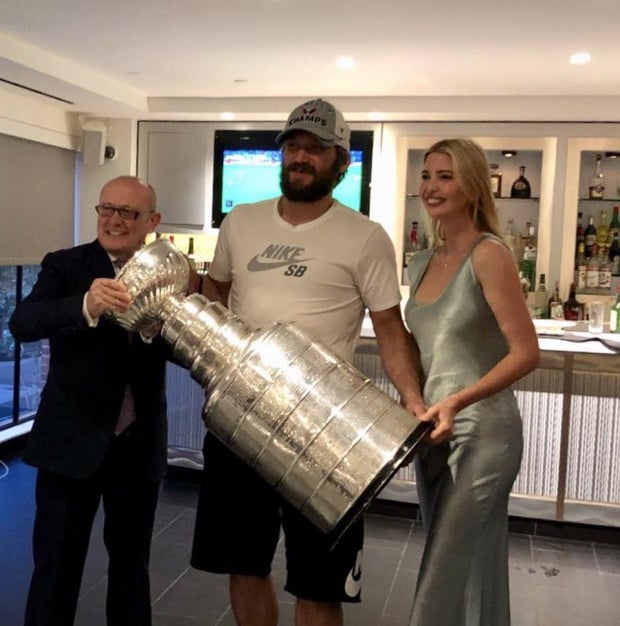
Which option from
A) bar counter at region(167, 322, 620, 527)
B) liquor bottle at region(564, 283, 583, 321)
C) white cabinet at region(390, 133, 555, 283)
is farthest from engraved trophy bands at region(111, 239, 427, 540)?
liquor bottle at region(564, 283, 583, 321)

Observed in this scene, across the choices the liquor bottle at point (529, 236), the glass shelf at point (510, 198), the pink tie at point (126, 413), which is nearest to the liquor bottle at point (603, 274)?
the liquor bottle at point (529, 236)

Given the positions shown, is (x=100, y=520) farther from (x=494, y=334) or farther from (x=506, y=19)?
(x=506, y=19)

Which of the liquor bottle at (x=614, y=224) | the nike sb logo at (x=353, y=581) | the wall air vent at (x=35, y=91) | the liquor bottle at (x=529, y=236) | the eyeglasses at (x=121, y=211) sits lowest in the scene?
the nike sb logo at (x=353, y=581)

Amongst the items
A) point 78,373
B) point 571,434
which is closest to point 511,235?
point 571,434

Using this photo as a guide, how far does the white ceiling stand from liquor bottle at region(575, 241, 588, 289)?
93 cm

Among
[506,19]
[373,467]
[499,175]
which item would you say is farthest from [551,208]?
[373,467]

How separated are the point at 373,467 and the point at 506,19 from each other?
7.36 feet

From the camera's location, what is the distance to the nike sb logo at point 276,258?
68.0 inches

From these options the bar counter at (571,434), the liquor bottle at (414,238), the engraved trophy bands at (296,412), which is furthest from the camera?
the liquor bottle at (414,238)

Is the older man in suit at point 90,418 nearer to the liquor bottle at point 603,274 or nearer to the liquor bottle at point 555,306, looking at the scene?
the liquor bottle at point 555,306

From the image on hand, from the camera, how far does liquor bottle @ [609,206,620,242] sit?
187 inches

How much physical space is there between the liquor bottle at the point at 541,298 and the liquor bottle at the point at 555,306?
3 cm

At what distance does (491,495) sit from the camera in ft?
5.23

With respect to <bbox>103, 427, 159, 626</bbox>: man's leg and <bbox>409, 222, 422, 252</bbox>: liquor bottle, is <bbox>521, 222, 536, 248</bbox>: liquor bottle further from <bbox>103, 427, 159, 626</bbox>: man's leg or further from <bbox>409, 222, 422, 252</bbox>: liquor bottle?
<bbox>103, 427, 159, 626</bbox>: man's leg
